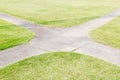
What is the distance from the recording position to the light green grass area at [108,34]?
780 cm

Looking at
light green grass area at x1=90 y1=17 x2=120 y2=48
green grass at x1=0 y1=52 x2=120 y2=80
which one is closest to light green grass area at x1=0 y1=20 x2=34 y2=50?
green grass at x1=0 y1=52 x2=120 y2=80

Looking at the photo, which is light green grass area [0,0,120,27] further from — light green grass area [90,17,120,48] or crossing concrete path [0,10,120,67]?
light green grass area [90,17,120,48]

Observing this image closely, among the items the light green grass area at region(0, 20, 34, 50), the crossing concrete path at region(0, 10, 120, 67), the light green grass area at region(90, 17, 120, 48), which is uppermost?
the light green grass area at region(0, 20, 34, 50)

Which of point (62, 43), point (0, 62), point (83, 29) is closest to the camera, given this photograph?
point (0, 62)

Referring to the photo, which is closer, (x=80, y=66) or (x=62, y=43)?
(x=80, y=66)

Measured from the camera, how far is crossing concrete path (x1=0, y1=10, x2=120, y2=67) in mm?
6293

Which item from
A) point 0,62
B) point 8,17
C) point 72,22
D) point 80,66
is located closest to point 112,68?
point 80,66

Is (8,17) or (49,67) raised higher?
(8,17)

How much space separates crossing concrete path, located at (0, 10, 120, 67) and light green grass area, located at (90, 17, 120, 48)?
36cm

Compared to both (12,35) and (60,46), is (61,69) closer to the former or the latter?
(60,46)

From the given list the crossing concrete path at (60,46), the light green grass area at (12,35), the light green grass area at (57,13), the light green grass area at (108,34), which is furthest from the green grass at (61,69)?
the light green grass area at (57,13)

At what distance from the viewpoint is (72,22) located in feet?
36.7

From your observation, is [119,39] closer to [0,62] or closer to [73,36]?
[73,36]

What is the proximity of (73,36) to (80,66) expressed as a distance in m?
2.92
